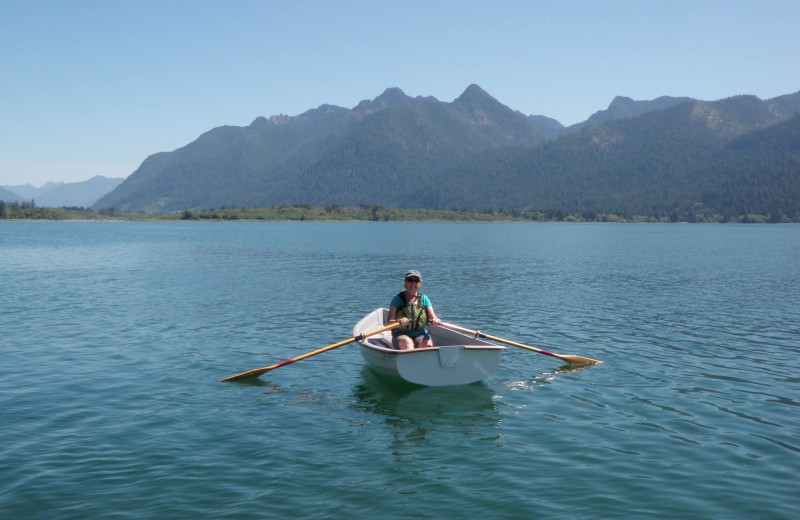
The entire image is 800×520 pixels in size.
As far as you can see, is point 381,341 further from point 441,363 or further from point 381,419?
point 381,419

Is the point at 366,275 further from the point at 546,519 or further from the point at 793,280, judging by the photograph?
the point at 546,519

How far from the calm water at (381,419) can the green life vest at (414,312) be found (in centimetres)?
208

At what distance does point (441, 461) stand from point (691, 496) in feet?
17.0

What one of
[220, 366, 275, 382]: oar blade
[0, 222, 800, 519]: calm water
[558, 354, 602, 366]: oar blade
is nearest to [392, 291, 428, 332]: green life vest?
[0, 222, 800, 519]: calm water

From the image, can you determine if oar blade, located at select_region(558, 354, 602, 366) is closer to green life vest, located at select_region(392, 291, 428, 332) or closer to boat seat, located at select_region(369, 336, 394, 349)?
green life vest, located at select_region(392, 291, 428, 332)

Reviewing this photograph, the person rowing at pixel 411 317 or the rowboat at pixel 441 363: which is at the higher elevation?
the person rowing at pixel 411 317

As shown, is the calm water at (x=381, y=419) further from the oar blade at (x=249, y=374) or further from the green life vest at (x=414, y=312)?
the green life vest at (x=414, y=312)

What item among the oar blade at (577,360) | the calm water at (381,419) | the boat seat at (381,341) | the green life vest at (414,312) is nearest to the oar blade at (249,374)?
the calm water at (381,419)

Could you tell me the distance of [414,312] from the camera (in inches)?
765

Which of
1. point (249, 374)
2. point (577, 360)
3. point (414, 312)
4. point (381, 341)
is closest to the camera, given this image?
point (414, 312)

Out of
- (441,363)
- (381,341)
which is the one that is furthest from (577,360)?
(381,341)

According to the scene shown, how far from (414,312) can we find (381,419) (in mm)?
4136

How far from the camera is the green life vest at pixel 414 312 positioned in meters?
19.3

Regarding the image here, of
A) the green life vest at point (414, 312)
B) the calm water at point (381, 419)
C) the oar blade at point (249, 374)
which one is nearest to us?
the calm water at point (381, 419)
